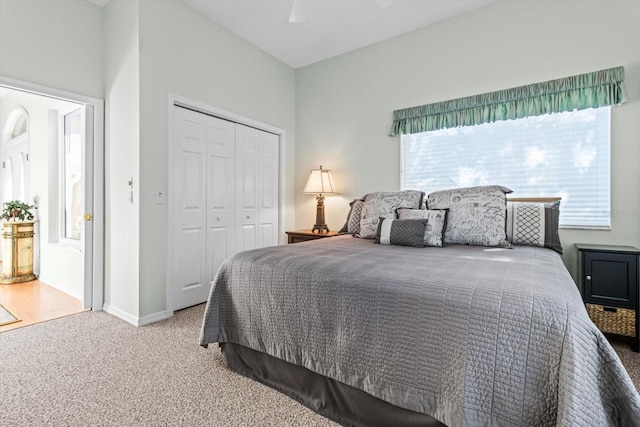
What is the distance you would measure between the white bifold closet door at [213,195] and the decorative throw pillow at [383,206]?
4.83ft

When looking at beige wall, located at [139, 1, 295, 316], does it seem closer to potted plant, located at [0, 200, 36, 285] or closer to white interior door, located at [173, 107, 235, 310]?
white interior door, located at [173, 107, 235, 310]

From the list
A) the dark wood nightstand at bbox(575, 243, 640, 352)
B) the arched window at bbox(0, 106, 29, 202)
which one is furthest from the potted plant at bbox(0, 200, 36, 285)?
the dark wood nightstand at bbox(575, 243, 640, 352)

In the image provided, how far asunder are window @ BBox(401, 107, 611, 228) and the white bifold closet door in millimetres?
1849

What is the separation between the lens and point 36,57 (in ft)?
8.29

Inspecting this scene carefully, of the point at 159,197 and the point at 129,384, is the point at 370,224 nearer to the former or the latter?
the point at 159,197

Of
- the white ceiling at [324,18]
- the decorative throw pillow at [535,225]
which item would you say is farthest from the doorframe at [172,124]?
the decorative throw pillow at [535,225]

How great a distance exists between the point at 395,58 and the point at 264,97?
1.59m

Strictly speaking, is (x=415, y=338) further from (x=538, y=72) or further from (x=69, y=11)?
(x=69, y=11)

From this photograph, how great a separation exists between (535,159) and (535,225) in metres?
0.75

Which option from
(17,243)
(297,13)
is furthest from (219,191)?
(17,243)

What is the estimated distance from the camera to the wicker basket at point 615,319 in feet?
6.94

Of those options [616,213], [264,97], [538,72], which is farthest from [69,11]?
[616,213]

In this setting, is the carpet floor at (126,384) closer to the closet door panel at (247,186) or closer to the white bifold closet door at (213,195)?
the white bifold closet door at (213,195)

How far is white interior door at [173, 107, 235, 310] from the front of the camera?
2994 mm
